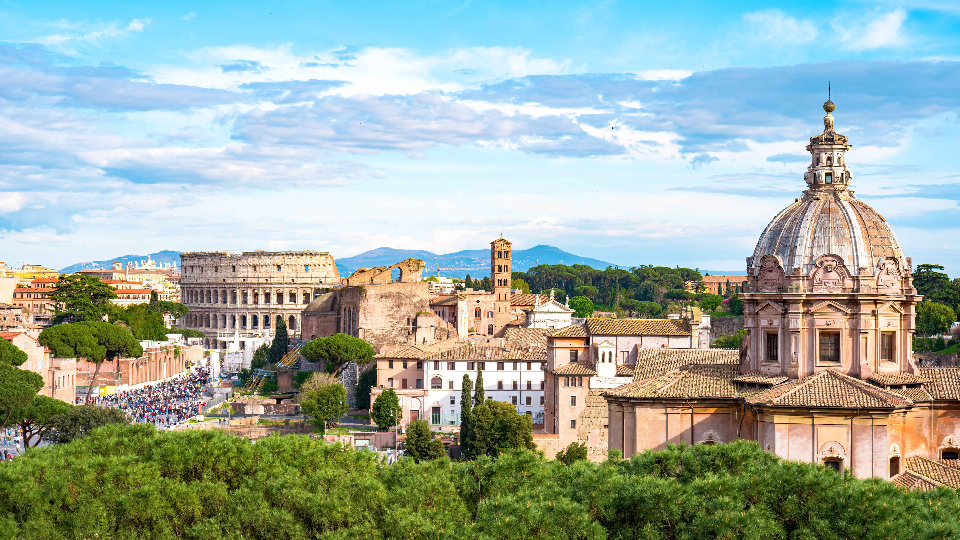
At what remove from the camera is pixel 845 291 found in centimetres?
2508

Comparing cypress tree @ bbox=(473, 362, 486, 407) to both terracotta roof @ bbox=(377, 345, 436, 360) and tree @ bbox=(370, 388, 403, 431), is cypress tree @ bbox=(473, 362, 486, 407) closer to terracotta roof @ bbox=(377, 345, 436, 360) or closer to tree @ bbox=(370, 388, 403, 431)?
tree @ bbox=(370, 388, 403, 431)

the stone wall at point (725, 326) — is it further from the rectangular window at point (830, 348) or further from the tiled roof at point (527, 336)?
the rectangular window at point (830, 348)

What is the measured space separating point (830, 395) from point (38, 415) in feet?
92.4

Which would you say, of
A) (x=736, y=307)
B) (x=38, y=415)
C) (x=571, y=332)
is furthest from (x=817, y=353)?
(x=736, y=307)

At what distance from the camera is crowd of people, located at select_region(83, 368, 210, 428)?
53.7 m

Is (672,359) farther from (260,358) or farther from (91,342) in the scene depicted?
A: (260,358)

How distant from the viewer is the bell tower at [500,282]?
270 ft

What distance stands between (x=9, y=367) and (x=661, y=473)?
30.5 metres

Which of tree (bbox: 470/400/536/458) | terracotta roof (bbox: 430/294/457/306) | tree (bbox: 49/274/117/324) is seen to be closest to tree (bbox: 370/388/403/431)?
tree (bbox: 470/400/536/458)

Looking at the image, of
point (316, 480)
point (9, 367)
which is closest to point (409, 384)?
point (9, 367)

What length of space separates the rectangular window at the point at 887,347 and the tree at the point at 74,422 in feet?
81.4

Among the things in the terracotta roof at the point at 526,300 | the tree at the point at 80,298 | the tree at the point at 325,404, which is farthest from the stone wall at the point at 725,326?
the tree at the point at 80,298

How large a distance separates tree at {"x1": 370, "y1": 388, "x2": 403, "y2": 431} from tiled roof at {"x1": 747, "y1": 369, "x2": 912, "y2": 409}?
2817 centimetres

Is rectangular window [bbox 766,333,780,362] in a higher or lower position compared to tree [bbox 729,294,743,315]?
lower
